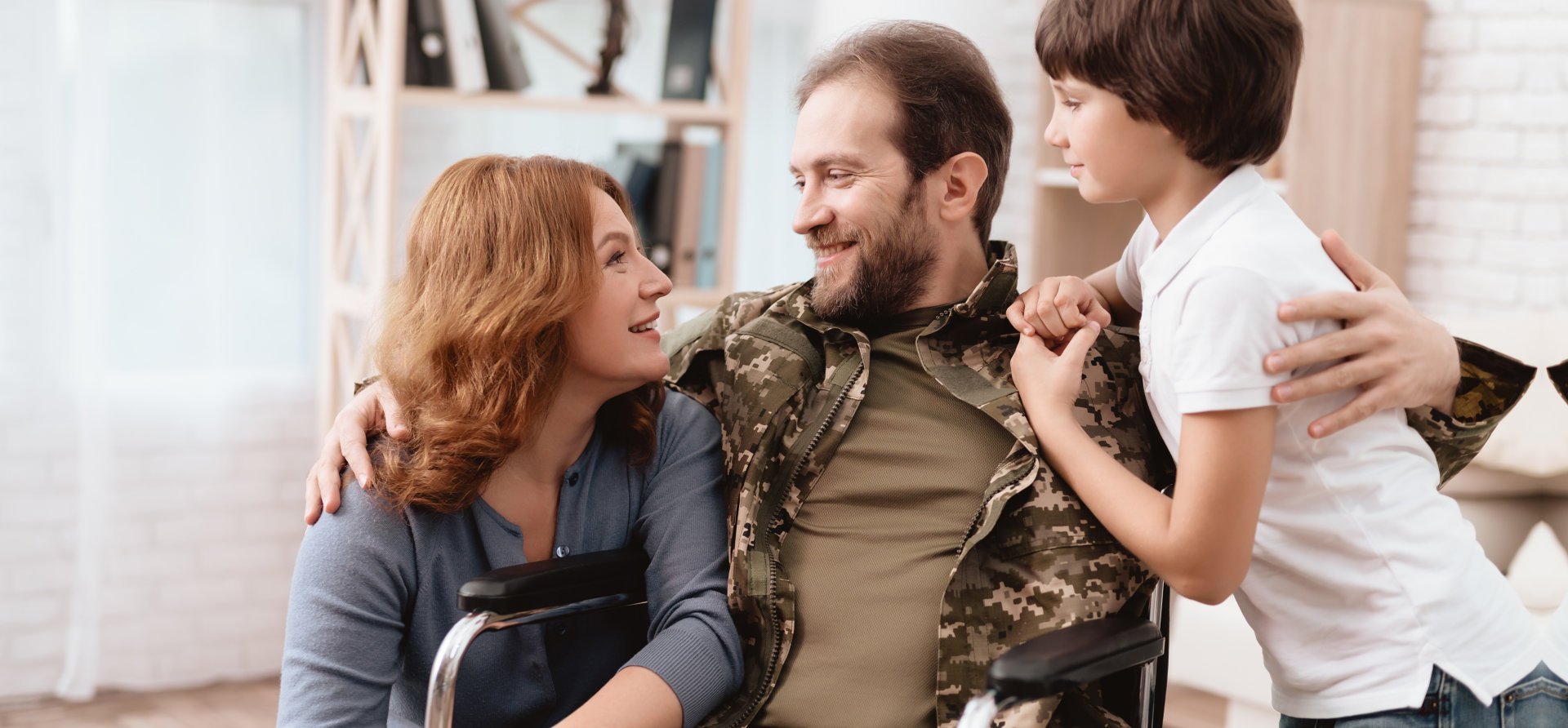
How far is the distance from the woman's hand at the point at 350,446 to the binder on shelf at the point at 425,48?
1.32 meters

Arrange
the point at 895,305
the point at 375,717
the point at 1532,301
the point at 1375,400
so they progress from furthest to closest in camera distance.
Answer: the point at 1532,301, the point at 895,305, the point at 375,717, the point at 1375,400

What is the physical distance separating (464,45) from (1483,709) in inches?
85.8

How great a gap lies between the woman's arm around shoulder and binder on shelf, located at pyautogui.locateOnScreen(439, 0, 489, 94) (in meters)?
1.49

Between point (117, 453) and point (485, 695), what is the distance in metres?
1.87

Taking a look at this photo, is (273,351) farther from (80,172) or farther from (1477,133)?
(1477,133)

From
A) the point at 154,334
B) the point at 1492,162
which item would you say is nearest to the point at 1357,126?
the point at 1492,162

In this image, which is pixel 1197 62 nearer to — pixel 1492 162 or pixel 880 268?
pixel 880 268

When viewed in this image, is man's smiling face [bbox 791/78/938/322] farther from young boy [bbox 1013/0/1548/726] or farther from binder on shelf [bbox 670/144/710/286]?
binder on shelf [bbox 670/144/710/286]

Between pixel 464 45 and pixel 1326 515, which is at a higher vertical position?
pixel 464 45

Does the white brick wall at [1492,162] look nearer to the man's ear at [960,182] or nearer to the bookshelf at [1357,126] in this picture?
the bookshelf at [1357,126]

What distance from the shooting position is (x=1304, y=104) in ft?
9.42

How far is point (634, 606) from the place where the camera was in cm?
160

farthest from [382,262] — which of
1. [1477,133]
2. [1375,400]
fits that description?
[1477,133]

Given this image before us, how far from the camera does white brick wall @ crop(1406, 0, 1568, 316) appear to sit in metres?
2.81
